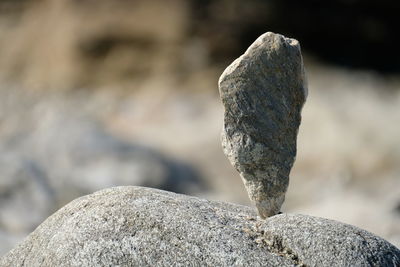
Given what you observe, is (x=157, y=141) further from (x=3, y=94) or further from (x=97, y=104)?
(x=3, y=94)

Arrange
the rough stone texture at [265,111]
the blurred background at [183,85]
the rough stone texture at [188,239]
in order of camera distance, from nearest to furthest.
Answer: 1. the rough stone texture at [188,239]
2. the rough stone texture at [265,111]
3. the blurred background at [183,85]

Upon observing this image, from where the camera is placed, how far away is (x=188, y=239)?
7.48 meters

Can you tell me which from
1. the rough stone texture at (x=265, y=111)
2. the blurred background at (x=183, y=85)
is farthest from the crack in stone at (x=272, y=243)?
the blurred background at (x=183, y=85)

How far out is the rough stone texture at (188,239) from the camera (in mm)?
7387

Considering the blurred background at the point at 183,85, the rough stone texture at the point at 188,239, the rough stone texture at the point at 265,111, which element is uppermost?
the blurred background at the point at 183,85

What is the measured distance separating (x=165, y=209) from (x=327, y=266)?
144 centimetres

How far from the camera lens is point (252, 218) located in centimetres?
812

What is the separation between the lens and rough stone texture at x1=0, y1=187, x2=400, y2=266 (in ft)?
24.2

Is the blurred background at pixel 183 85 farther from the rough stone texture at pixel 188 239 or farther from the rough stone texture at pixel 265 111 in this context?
the rough stone texture at pixel 188 239

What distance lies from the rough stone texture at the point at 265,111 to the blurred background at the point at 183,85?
44.9 ft

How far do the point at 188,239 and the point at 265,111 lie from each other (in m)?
1.37

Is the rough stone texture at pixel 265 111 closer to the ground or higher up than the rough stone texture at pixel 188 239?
higher up

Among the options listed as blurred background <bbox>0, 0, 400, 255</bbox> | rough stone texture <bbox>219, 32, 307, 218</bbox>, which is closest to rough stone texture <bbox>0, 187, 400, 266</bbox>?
rough stone texture <bbox>219, 32, 307, 218</bbox>

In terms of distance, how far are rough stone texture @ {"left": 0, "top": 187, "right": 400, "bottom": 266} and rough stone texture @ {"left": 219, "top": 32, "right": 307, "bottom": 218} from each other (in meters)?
0.40
